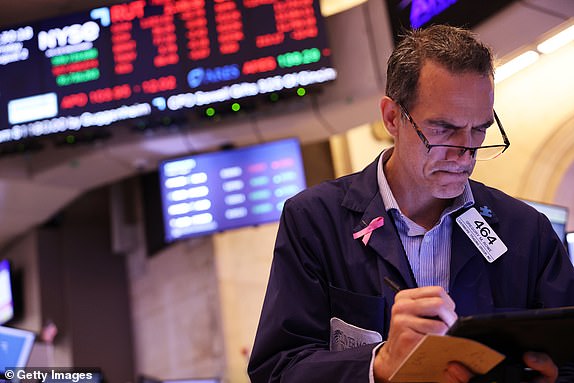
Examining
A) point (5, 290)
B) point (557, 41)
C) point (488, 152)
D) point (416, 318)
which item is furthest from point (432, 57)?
point (5, 290)

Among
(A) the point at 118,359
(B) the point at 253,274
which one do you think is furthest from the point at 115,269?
(B) the point at 253,274

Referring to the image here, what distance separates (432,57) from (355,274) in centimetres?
51

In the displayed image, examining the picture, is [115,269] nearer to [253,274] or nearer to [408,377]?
[253,274]

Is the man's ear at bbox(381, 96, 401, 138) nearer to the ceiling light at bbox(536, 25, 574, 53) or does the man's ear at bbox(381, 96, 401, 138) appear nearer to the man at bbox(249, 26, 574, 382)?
the man at bbox(249, 26, 574, 382)

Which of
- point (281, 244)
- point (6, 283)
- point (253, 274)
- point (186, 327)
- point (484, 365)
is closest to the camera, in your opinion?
point (484, 365)

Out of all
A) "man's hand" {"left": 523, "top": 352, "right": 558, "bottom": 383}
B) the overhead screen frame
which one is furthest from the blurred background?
"man's hand" {"left": 523, "top": 352, "right": 558, "bottom": 383}

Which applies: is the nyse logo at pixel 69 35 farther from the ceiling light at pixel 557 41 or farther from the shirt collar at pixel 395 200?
the shirt collar at pixel 395 200

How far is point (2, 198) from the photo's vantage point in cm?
687

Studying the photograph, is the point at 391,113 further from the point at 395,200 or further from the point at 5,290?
the point at 5,290

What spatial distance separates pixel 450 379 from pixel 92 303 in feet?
24.8

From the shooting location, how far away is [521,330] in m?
1.37

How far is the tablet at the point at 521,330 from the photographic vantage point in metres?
1.32

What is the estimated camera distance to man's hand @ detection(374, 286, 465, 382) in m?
1.42

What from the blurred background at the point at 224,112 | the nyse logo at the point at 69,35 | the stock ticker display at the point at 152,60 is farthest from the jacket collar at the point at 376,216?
the nyse logo at the point at 69,35
